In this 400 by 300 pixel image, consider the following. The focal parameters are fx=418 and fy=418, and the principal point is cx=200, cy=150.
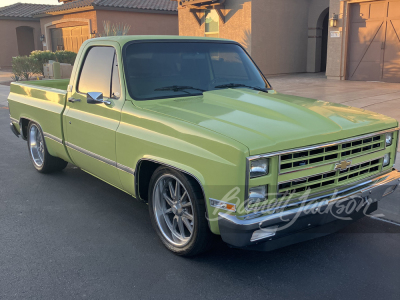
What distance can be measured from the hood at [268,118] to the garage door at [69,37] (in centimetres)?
2255

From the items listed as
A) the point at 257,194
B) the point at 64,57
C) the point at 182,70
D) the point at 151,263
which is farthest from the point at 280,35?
the point at 257,194

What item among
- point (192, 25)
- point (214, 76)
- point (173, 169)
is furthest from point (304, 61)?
point (173, 169)

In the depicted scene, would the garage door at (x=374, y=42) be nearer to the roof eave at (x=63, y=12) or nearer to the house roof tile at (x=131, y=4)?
the house roof tile at (x=131, y=4)

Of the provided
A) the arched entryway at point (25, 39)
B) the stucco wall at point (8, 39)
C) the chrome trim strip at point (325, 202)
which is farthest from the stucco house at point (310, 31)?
the arched entryway at point (25, 39)

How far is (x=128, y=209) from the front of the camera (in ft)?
15.8

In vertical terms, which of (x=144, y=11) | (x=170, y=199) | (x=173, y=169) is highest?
(x=144, y=11)

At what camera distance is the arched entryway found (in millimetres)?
32969

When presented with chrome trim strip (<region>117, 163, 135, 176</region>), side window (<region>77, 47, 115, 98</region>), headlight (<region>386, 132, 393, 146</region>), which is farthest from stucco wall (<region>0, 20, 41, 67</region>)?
headlight (<region>386, 132, 393, 146</region>)

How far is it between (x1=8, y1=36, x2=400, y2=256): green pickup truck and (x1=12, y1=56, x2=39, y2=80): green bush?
16826mm

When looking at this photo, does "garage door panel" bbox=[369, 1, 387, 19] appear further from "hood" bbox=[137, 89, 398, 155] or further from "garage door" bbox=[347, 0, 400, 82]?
"hood" bbox=[137, 89, 398, 155]

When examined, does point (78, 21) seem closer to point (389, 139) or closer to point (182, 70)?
point (182, 70)

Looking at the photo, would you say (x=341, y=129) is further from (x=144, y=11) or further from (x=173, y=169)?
(x=144, y=11)

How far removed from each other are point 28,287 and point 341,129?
272 centimetres

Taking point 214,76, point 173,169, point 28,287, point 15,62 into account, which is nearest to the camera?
point 28,287
